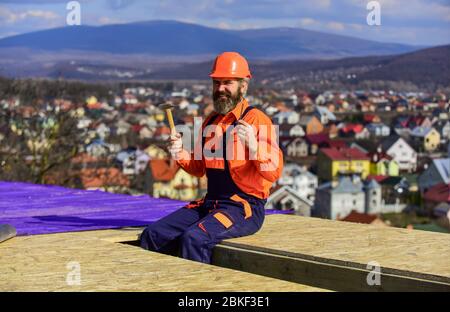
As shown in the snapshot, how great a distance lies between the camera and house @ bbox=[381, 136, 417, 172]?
92919 mm

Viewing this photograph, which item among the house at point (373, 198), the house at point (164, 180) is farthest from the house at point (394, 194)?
the house at point (164, 180)

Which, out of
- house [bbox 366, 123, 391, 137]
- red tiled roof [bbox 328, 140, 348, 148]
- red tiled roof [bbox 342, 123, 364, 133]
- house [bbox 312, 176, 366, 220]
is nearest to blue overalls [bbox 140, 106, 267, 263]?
house [bbox 312, 176, 366, 220]

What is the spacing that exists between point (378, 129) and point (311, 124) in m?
7.99

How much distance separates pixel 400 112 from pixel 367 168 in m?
42.2

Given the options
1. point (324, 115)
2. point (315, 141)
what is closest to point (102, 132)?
point (315, 141)

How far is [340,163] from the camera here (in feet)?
285

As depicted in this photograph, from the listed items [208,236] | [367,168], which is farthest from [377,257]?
[367,168]

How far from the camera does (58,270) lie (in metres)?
5.04

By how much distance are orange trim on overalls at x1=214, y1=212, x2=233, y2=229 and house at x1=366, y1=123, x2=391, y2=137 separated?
337ft

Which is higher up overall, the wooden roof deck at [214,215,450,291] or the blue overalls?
the blue overalls

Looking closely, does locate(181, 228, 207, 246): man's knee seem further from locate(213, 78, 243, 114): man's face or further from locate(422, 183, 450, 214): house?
locate(422, 183, 450, 214): house

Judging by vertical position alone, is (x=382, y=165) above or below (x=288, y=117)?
below

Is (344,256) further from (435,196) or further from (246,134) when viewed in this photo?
(435,196)
